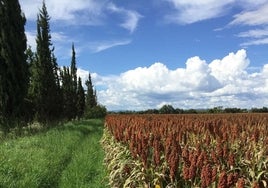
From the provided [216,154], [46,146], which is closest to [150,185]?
[216,154]

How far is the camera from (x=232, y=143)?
8.80 metres

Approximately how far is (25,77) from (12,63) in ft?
4.13

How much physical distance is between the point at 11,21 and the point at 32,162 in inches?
643

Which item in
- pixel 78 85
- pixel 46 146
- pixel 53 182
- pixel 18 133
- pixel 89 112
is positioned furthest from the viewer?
pixel 89 112

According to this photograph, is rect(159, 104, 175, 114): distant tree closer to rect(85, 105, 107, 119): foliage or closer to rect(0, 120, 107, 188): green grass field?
rect(85, 105, 107, 119): foliage

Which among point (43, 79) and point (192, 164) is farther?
point (43, 79)

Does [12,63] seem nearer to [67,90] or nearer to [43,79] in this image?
[43,79]

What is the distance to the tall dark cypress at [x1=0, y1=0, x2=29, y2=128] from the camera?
25.0 meters

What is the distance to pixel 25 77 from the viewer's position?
86.0 feet

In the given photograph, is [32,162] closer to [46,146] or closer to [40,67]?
[46,146]

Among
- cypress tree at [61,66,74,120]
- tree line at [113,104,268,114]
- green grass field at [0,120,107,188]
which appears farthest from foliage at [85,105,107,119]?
green grass field at [0,120,107,188]

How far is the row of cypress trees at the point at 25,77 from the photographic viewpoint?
82.7 feet

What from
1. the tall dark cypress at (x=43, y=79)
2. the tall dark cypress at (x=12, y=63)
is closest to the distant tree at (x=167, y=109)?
the tall dark cypress at (x=43, y=79)

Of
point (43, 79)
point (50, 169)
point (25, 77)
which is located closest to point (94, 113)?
point (43, 79)
